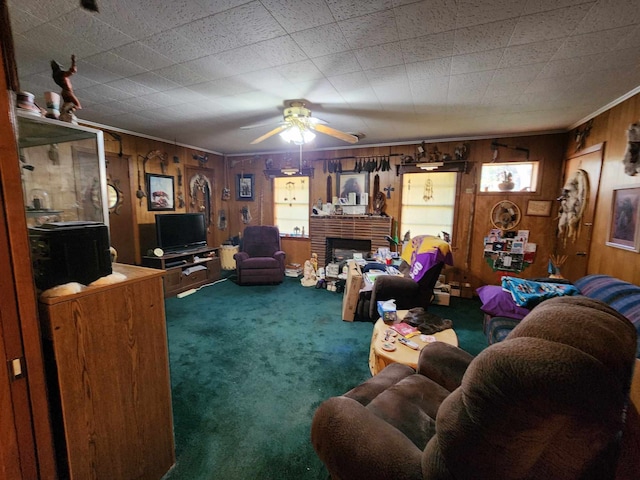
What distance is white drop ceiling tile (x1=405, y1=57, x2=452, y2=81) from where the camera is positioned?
6.36 feet

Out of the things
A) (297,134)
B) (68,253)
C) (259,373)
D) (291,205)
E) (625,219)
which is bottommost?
(259,373)

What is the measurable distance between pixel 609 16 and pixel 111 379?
3065 millimetres

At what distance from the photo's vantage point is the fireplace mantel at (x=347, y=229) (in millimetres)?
4664

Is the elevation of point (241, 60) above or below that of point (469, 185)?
above

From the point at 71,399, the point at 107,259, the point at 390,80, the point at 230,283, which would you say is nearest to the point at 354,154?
the point at 390,80

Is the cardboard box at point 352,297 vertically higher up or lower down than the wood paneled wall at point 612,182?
lower down

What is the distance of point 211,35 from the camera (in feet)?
5.37

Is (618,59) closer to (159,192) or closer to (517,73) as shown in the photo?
(517,73)

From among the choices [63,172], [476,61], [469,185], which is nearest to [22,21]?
[63,172]

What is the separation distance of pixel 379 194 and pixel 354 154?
2.89ft

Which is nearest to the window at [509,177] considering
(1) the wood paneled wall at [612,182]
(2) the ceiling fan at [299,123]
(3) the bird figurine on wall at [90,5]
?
(1) the wood paneled wall at [612,182]

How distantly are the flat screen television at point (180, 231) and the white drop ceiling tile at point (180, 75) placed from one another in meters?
2.43

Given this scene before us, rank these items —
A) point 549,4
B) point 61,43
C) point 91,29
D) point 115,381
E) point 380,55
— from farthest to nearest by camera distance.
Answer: point 380,55
point 61,43
point 91,29
point 549,4
point 115,381

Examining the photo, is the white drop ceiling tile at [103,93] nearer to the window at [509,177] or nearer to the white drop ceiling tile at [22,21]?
the white drop ceiling tile at [22,21]
